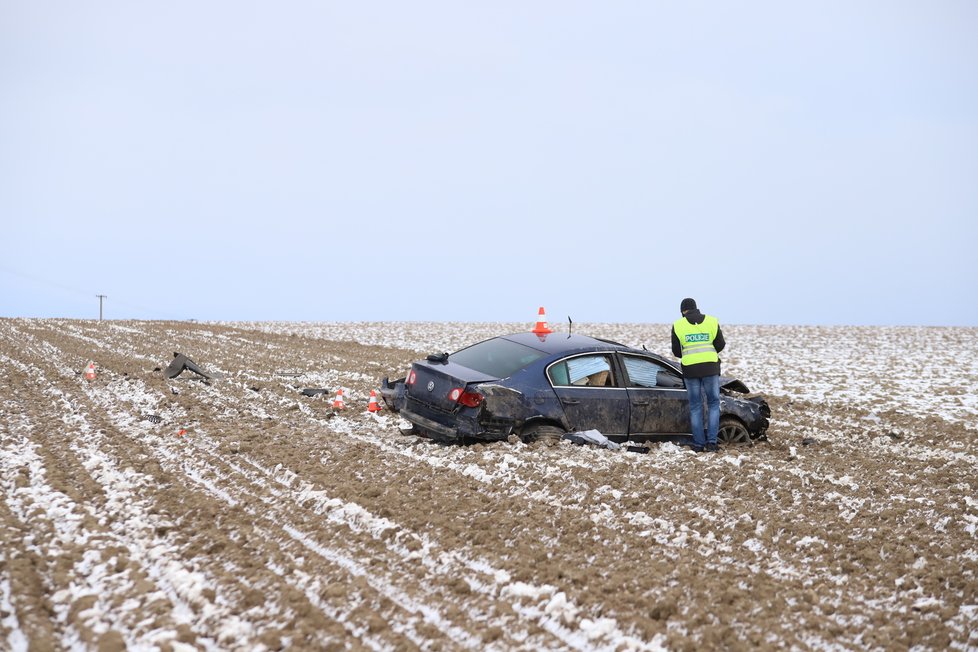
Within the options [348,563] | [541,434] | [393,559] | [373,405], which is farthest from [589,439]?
[348,563]

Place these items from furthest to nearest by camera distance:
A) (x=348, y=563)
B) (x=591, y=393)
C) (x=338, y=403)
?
(x=338, y=403), (x=591, y=393), (x=348, y=563)

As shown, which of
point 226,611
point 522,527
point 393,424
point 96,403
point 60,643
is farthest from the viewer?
point 96,403

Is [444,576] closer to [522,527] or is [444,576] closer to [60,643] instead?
[522,527]

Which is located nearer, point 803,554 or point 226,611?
point 226,611

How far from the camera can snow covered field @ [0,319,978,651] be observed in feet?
15.0

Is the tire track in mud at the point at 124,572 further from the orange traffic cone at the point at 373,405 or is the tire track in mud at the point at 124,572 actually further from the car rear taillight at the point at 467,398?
the orange traffic cone at the point at 373,405

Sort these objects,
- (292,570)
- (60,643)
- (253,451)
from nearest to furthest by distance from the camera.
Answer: (60,643) → (292,570) → (253,451)

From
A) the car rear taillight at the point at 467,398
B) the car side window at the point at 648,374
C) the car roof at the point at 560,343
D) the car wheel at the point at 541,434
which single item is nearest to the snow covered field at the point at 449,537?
the car wheel at the point at 541,434

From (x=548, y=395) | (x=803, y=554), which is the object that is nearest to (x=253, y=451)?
(x=548, y=395)

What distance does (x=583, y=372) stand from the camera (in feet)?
31.8

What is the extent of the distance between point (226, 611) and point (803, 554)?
3.98 meters

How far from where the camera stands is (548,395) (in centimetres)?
940

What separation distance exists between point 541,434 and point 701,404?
7.49ft

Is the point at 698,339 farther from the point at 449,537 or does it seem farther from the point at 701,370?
the point at 449,537
